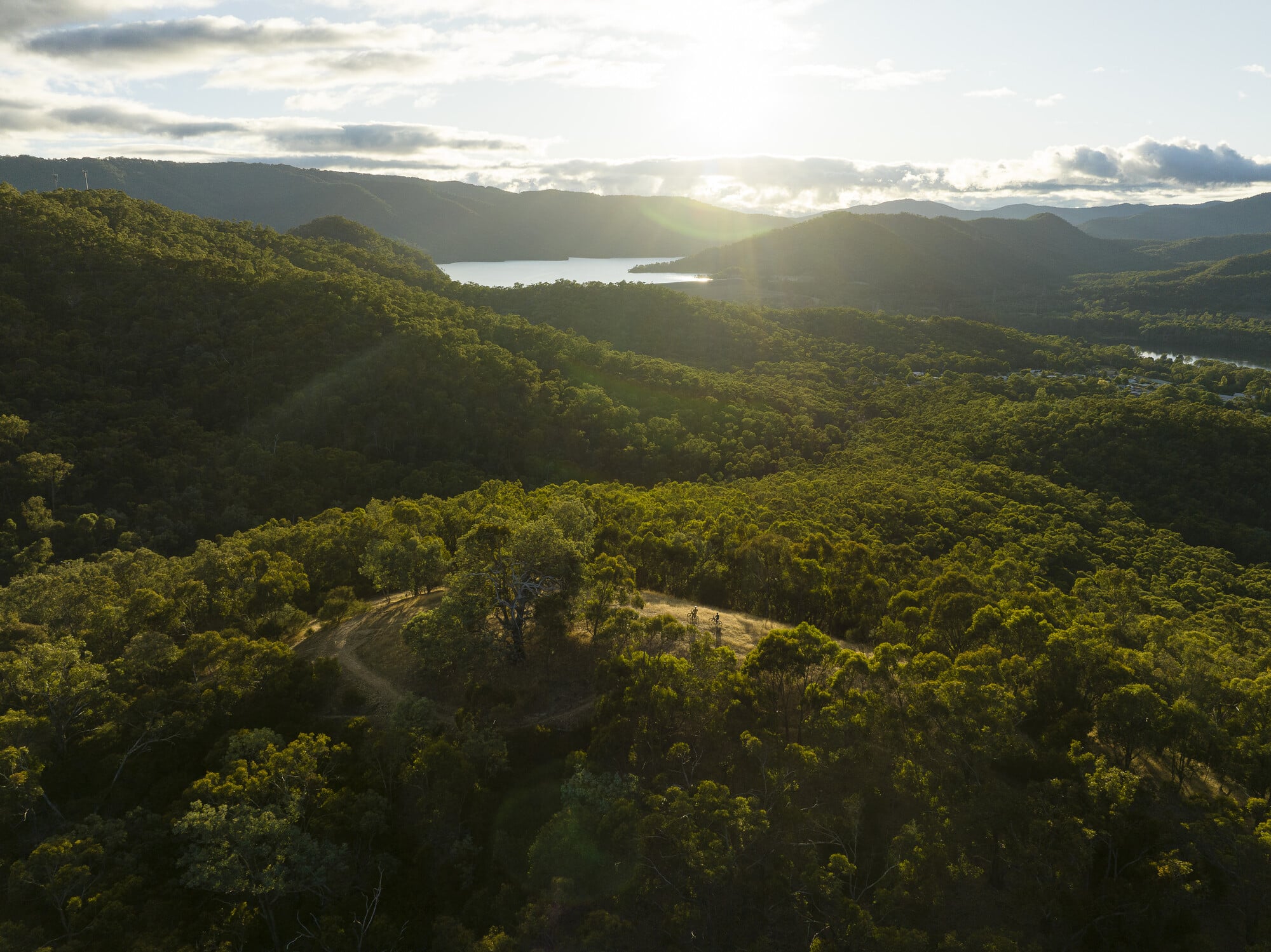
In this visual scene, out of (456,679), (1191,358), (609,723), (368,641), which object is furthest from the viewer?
(1191,358)

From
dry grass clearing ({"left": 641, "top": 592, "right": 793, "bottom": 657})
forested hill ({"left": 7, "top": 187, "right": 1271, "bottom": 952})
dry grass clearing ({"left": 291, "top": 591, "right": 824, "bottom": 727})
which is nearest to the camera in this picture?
forested hill ({"left": 7, "top": 187, "right": 1271, "bottom": 952})

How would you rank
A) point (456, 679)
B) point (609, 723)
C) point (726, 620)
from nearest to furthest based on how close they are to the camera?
point (609, 723), point (456, 679), point (726, 620)

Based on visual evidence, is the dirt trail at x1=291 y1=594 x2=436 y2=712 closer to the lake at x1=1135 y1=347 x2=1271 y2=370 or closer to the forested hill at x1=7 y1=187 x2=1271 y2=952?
the forested hill at x1=7 y1=187 x2=1271 y2=952

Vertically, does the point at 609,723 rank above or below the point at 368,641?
above

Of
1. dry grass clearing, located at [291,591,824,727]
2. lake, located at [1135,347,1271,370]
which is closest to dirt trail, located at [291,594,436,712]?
dry grass clearing, located at [291,591,824,727]

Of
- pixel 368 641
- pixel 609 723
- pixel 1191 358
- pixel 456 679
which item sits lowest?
pixel 368 641

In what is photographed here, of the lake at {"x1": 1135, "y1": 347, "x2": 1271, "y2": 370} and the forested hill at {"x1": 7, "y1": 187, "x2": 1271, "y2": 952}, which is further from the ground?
the lake at {"x1": 1135, "y1": 347, "x2": 1271, "y2": 370}

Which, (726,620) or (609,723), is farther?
(726,620)

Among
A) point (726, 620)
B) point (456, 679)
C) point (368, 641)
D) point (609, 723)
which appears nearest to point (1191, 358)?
point (726, 620)

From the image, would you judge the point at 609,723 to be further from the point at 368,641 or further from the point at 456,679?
the point at 368,641

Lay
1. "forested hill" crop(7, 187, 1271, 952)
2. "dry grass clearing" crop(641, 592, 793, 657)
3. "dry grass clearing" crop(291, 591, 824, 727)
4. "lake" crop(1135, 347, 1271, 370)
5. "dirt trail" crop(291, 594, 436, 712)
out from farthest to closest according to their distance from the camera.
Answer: "lake" crop(1135, 347, 1271, 370) → "dry grass clearing" crop(641, 592, 793, 657) → "dirt trail" crop(291, 594, 436, 712) → "dry grass clearing" crop(291, 591, 824, 727) → "forested hill" crop(7, 187, 1271, 952)
